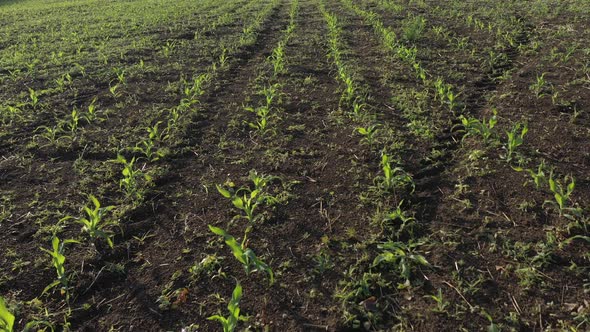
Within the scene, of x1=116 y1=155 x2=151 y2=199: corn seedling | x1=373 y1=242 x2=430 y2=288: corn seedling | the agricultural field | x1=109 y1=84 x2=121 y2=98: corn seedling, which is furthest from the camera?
x1=109 y1=84 x2=121 y2=98: corn seedling

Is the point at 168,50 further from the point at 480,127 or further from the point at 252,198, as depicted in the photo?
the point at 480,127

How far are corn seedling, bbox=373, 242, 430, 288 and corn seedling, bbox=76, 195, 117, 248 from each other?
78.4 inches

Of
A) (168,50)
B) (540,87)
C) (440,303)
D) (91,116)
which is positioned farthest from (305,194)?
(168,50)

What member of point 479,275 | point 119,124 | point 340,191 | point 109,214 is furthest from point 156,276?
point 119,124

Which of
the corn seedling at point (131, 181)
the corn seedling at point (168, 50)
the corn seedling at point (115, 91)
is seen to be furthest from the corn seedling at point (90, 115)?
the corn seedling at point (168, 50)

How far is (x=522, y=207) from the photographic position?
3199 millimetres

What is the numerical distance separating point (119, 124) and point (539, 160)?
4767 mm

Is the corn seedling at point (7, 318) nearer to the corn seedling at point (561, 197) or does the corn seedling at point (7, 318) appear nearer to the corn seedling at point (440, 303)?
the corn seedling at point (440, 303)

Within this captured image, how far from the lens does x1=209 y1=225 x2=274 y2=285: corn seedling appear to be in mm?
2592

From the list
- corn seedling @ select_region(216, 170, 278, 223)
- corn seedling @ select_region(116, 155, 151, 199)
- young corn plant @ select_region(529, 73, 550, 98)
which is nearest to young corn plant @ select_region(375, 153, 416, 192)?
corn seedling @ select_region(216, 170, 278, 223)

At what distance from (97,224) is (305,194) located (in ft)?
5.70

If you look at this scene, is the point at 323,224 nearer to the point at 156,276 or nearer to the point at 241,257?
the point at 241,257

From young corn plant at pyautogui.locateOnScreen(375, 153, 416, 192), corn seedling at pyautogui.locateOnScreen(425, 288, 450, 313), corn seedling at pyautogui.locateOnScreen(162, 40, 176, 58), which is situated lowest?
corn seedling at pyautogui.locateOnScreen(425, 288, 450, 313)

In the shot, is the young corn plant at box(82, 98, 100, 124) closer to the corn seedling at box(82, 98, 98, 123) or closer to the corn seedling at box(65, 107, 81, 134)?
the corn seedling at box(82, 98, 98, 123)
